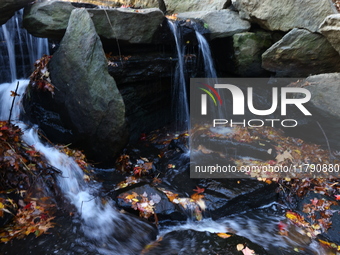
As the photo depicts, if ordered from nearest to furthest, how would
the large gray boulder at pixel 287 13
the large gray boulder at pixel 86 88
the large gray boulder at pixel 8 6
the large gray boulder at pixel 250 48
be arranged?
1. the large gray boulder at pixel 86 88
2. the large gray boulder at pixel 8 6
3. the large gray boulder at pixel 287 13
4. the large gray boulder at pixel 250 48

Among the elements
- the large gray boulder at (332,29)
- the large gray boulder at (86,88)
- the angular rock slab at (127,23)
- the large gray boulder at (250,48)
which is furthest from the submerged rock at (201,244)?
the large gray boulder at (250,48)

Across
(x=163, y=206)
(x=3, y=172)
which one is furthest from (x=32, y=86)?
(x=163, y=206)

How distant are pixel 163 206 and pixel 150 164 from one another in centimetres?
141

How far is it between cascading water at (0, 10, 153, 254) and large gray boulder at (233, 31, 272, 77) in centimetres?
473

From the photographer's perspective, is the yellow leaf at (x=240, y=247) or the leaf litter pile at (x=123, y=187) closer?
the yellow leaf at (x=240, y=247)

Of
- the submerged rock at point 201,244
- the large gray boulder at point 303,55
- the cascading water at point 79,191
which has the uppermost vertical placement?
the large gray boulder at point 303,55

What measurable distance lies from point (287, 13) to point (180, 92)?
3.22 metres

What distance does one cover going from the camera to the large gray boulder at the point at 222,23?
724 cm

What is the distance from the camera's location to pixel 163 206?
13.5 feet

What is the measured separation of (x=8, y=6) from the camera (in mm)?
5039

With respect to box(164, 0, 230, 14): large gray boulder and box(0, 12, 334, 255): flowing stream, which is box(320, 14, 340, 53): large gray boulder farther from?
box(0, 12, 334, 255): flowing stream

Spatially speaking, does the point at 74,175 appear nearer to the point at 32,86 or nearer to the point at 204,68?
the point at 32,86

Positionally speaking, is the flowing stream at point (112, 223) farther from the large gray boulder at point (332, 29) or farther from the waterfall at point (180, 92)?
the large gray boulder at point (332, 29)

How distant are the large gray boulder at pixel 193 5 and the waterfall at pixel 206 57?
165 cm
